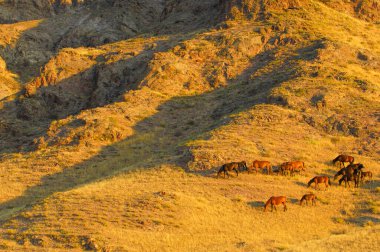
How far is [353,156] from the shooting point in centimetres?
3497

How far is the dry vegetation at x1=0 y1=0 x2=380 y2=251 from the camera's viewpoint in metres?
25.1

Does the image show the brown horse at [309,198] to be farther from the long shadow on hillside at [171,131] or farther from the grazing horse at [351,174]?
the long shadow on hillside at [171,131]

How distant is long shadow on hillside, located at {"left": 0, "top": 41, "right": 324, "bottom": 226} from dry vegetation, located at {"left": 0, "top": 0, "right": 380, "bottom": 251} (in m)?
0.17

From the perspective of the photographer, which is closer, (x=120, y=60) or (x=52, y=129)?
(x=52, y=129)

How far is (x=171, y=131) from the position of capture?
146 feet

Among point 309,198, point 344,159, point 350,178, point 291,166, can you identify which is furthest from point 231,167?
point 344,159

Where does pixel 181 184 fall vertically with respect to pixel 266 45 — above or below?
below

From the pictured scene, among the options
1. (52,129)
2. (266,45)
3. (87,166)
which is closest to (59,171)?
(87,166)

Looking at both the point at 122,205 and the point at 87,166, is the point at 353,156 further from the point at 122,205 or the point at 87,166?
the point at 87,166

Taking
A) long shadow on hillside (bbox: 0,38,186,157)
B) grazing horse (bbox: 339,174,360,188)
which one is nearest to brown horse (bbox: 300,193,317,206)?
grazing horse (bbox: 339,174,360,188)

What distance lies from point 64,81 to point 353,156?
33.9 meters

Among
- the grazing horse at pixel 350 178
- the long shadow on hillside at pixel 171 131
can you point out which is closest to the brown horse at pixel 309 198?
the grazing horse at pixel 350 178

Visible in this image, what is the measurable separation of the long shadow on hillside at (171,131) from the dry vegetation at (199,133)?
0.17 m

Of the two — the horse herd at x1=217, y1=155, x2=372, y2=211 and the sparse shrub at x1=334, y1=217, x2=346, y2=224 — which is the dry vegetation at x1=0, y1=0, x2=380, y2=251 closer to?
the sparse shrub at x1=334, y1=217, x2=346, y2=224
